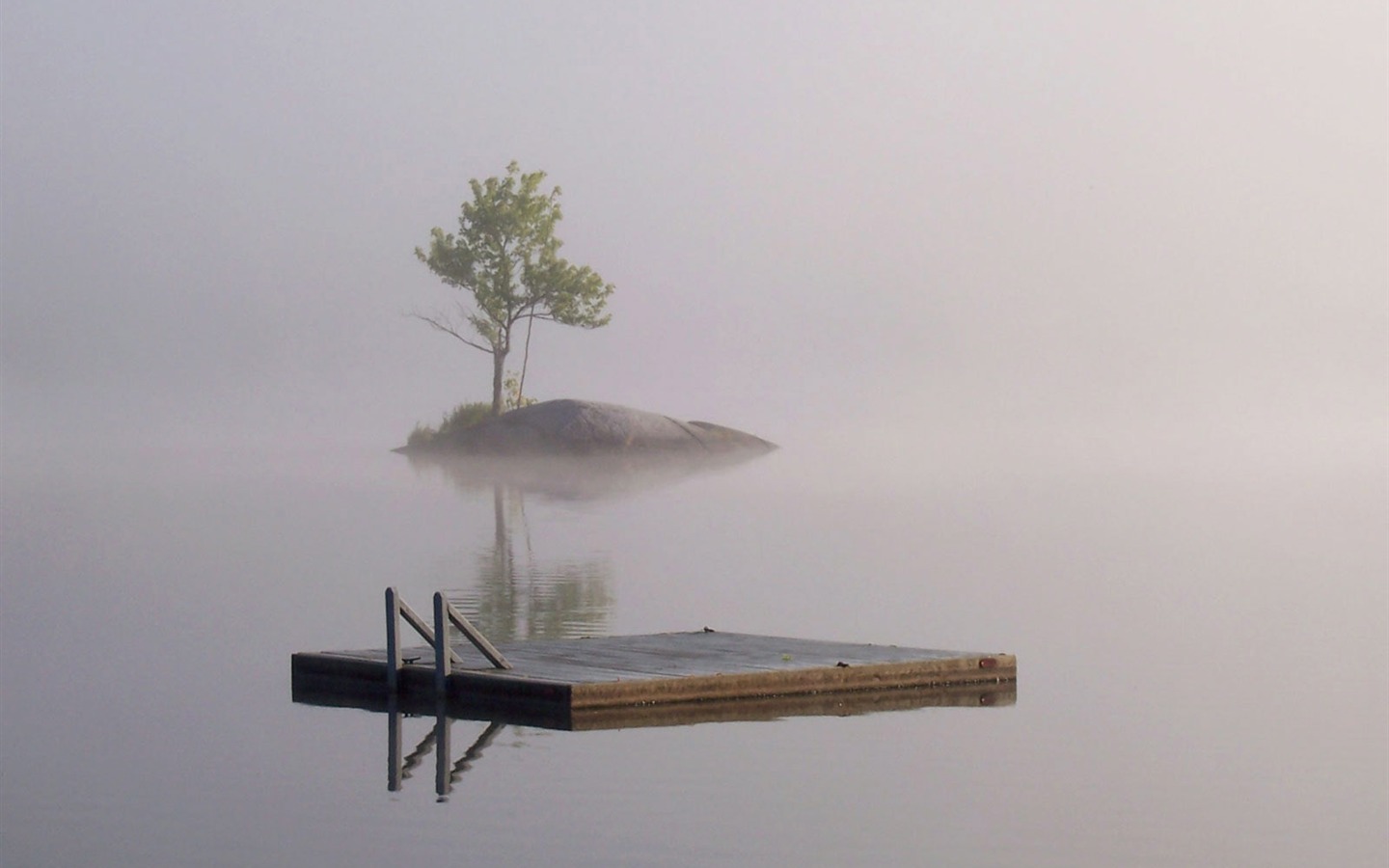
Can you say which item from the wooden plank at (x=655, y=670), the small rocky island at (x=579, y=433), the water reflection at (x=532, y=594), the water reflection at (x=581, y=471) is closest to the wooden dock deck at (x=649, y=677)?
the wooden plank at (x=655, y=670)

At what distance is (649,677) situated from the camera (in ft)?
55.3

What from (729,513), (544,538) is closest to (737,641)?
(544,538)

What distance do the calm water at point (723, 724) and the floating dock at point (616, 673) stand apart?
416 millimetres

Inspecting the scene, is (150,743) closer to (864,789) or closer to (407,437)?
(864,789)

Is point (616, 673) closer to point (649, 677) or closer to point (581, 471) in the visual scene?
point (649, 677)

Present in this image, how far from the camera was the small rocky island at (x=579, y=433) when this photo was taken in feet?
210

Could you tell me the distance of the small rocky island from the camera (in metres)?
64.1

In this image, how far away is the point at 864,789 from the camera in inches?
559

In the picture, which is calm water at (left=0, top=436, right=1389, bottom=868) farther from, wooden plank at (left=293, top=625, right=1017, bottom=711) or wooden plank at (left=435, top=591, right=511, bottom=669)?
wooden plank at (left=435, top=591, right=511, bottom=669)

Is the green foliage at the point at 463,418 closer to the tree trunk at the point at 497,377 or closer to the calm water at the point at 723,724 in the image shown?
the tree trunk at the point at 497,377


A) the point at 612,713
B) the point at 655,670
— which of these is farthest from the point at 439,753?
the point at 655,670

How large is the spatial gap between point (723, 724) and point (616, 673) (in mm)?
1173

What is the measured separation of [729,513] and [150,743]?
34479 millimetres

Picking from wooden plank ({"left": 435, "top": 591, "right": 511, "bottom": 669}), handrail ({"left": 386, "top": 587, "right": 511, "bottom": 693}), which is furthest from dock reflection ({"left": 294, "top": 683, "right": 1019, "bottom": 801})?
wooden plank ({"left": 435, "top": 591, "right": 511, "bottom": 669})
